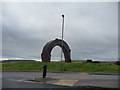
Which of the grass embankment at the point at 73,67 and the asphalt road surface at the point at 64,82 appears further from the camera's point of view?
the grass embankment at the point at 73,67

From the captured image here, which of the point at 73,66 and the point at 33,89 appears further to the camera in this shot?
the point at 73,66

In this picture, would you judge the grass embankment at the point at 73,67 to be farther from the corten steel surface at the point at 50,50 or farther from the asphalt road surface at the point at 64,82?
the asphalt road surface at the point at 64,82

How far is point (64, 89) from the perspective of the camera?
1069 centimetres

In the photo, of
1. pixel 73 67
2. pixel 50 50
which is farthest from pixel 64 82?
pixel 50 50

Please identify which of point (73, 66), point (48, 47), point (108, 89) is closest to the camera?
point (108, 89)

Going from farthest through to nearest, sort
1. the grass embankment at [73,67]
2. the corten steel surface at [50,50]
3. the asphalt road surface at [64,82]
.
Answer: the corten steel surface at [50,50] < the grass embankment at [73,67] < the asphalt road surface at [64,82]

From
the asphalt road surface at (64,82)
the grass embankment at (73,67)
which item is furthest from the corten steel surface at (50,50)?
the asphalt road surface at (64,82)

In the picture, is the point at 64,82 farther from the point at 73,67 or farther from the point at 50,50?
the point at 50,50

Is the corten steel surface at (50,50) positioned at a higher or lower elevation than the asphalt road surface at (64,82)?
higher

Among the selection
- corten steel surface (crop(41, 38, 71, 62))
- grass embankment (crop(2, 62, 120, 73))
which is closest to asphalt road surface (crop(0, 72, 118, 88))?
grass embankment (crop(2, 62, 120, 73))

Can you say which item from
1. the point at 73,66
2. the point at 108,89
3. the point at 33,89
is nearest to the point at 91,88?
the point at 108,89

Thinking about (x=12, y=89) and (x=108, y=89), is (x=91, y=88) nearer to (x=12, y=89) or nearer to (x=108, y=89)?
(x=108, y=89)

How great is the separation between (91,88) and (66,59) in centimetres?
3089

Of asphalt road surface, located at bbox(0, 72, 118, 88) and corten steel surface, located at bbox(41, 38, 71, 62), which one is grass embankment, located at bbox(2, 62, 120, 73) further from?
asphalt road surface, located at bbox(0, 72, 118, 88)
